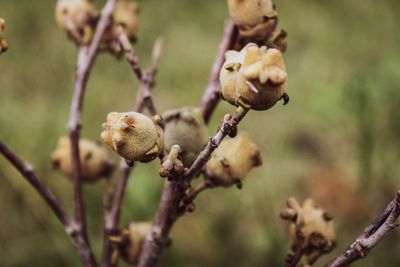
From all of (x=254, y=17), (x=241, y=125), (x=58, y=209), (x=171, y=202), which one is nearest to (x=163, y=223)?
(x=171, y=202)

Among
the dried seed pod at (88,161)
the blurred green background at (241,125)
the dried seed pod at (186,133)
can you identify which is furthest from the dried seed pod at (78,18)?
the blurred green background at (241,125)

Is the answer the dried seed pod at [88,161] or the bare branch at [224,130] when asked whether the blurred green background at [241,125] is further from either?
the bare branch at [224,130]

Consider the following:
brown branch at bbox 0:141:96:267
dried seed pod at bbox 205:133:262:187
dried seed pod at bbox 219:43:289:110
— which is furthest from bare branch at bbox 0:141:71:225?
dried seed pod at bbox 219:43:289:110

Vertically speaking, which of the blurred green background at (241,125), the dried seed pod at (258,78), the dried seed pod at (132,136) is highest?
the dried seed pod at (258,78)

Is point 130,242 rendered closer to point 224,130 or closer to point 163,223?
point 163,223

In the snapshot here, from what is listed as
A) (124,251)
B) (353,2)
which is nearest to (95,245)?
(124,251)

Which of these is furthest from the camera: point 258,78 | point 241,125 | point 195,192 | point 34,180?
point 241,125
